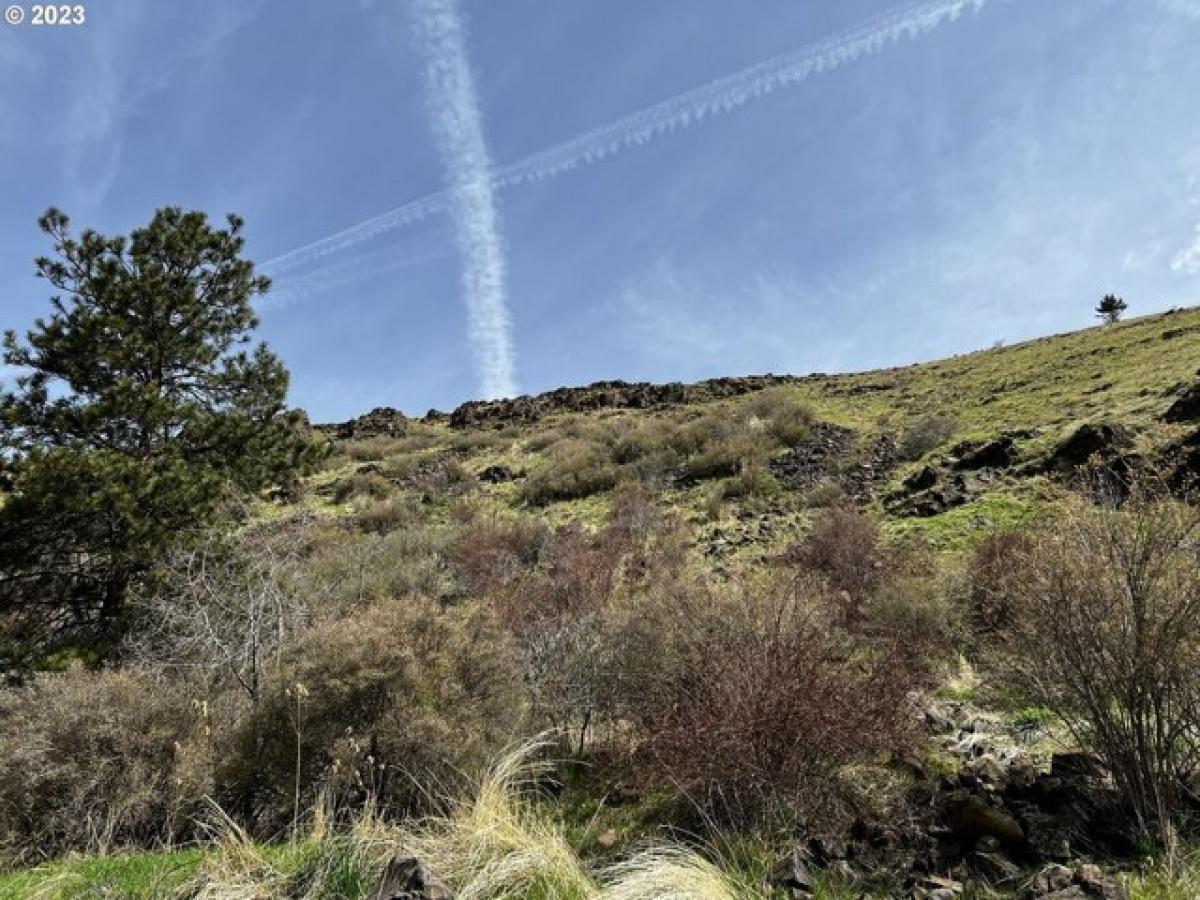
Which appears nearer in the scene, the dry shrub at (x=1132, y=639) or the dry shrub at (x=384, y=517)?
the dry shrub at (x=1132, y=639)

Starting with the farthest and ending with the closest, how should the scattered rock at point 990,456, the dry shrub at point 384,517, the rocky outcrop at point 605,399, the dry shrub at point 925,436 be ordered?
the rocky outcrop at point 605,399
the dry shrub at point 384,517
the dry shrub at point 925,436
the scattered rock at point 990,456

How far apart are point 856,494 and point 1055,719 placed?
1507 cm

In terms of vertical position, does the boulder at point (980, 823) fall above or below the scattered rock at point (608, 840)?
above

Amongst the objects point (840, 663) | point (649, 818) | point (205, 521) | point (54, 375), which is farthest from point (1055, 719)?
point (54, 375)

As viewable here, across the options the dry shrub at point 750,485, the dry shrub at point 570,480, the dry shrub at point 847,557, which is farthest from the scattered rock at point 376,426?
the dry shrub at point 847,557

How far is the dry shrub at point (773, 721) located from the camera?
5.43 m

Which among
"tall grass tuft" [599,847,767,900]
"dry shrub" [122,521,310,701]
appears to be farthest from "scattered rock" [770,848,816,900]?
"dry shrub" [122,521,310,701]

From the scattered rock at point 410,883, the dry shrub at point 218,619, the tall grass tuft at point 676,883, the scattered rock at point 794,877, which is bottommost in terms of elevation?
the scattered rock at point 794,877

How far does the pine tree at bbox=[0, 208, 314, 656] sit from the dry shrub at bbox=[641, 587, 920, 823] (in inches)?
Result: 389

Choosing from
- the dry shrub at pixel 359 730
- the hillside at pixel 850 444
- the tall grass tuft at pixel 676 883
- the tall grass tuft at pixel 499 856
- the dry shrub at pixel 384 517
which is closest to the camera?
the tall grass tuft at pixel 676 883

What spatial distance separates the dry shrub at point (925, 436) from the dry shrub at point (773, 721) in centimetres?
2002

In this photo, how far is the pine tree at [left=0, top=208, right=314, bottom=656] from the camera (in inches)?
464

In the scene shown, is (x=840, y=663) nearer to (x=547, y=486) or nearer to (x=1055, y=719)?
(x=1055, y=719)

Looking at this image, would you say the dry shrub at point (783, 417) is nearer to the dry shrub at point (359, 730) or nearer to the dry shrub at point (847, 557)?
the dry shrub at point (847, 557)
